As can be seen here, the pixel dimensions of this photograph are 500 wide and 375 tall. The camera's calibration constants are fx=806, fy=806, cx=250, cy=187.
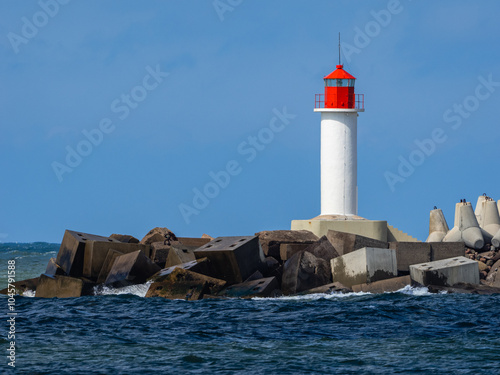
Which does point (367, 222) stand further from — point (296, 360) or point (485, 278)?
point (296, 360)

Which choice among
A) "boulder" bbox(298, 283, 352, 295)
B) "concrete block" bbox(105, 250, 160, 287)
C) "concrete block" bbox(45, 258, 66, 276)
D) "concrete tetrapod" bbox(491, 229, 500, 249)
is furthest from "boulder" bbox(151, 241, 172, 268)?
"concrete tetrapod" bbox(491, 229, 500, 249)

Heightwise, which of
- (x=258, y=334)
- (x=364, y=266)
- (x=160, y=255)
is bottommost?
(x=258, y=334)

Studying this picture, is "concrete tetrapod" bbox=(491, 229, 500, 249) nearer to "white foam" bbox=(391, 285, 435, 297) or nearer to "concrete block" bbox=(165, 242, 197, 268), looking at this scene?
"white foam" bbox=(391, 285, 435, 297)

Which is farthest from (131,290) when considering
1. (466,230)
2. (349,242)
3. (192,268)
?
(466,230)

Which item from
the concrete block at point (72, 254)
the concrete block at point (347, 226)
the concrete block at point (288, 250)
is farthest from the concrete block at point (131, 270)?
the concrete block at point (347, 226)

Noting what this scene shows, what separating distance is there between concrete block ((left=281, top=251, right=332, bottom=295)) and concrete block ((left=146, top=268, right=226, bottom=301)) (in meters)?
1.60

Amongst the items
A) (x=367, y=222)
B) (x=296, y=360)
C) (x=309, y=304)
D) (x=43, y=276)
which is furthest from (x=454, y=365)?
(x=367, y=222)

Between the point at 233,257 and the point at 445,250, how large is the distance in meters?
5.52

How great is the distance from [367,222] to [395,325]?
848 cm

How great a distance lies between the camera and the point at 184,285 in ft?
51.9

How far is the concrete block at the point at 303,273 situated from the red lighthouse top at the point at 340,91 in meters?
7.17

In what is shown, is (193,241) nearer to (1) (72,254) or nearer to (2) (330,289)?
(1) (72,254)

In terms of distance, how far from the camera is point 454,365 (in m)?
10.3

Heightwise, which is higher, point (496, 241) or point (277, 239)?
point (496, 241)
